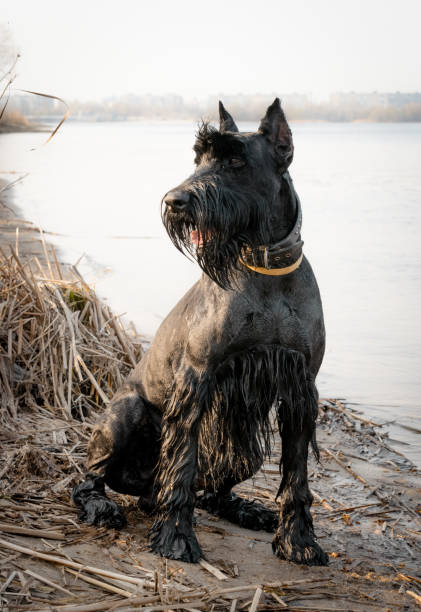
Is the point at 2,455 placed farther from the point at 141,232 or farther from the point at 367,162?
the point at 367,162

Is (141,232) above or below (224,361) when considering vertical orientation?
below

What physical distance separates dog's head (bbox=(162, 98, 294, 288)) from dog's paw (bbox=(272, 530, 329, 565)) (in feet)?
4.45

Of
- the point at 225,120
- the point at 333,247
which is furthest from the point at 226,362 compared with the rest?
the point at 333,247

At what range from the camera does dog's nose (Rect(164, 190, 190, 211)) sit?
A: 343 cm

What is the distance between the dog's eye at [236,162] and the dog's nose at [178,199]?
0.29m

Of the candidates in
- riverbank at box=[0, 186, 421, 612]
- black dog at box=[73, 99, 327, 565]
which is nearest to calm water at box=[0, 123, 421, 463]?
riverbank at box=[0, 186, 421, 612]

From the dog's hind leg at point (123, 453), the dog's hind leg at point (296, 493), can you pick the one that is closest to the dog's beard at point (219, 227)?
the dog's hind leg at point (296, 493)

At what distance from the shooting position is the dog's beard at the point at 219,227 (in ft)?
11.4

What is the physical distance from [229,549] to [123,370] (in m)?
2.53

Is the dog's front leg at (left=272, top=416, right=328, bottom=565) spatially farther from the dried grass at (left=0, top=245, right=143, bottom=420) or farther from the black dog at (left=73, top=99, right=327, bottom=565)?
the dried grass at (left=0, top=245, right=143, bottom=420)

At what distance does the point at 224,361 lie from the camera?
12.5 feet

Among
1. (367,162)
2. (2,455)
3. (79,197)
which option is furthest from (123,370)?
(367,162)

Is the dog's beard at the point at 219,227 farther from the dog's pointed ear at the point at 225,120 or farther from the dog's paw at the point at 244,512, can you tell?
the dog's paw at the point at 244,512

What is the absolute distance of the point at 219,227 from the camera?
3525mm
